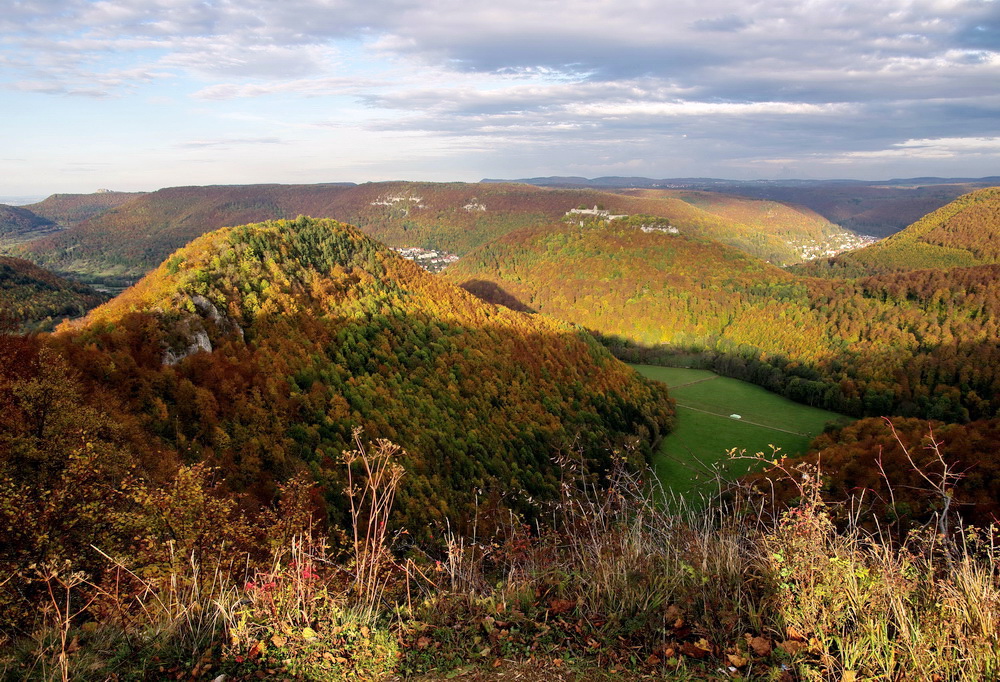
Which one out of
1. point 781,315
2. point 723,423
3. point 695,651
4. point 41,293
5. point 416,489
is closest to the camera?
point 695,651

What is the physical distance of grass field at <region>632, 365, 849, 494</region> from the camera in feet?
176

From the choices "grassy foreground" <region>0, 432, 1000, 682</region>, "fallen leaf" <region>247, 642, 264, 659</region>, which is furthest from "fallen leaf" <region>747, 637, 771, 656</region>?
"fallen leaf" <region>247, 642, 264, 659</region>

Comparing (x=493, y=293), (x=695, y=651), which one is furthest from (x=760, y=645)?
(x=493, y=293)

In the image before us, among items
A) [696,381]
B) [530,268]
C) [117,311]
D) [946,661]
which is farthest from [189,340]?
[530,268]

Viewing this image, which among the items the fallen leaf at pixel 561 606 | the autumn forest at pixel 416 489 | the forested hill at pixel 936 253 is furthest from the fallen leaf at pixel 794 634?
the forested hill at pixel 936 253

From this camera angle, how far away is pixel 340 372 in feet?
127

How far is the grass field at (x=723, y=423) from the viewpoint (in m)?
53.7

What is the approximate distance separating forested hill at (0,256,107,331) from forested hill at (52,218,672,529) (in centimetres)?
3011

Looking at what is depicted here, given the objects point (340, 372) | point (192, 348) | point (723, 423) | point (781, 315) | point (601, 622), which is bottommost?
point (723, 423)

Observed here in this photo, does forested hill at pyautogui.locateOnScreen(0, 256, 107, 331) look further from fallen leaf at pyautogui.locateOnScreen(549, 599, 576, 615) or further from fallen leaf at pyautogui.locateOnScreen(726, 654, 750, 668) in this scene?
fallen leaf at pyautogui.locateOnScreen(726, 654, 750, 668)

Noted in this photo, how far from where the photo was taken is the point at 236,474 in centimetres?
2398

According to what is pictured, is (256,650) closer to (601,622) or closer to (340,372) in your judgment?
(601,622)

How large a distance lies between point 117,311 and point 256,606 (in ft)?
100

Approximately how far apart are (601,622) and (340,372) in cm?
3569
